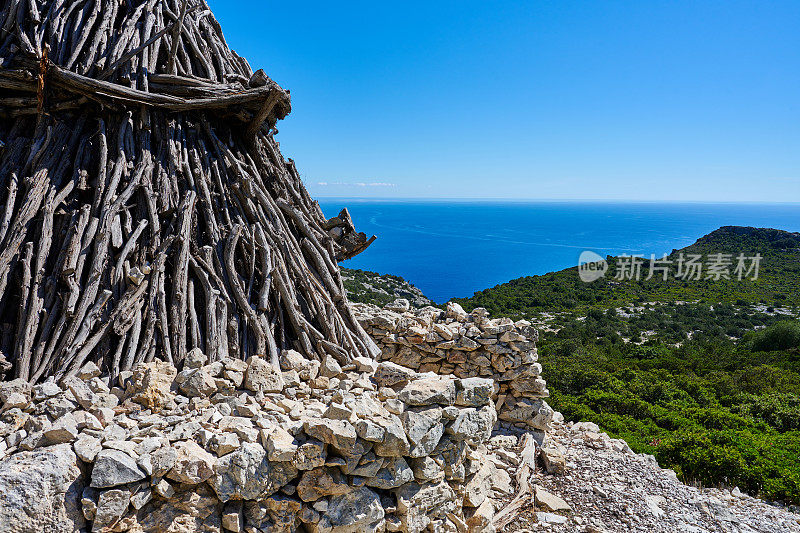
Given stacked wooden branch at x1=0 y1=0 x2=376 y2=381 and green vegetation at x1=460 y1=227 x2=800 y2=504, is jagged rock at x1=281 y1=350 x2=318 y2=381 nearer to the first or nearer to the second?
stacked wooden branch at x1=0 y1=0 x2=376 y2=381

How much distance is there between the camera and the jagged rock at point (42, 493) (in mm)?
3289

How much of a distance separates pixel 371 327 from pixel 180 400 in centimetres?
430

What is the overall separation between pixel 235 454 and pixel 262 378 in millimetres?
1719

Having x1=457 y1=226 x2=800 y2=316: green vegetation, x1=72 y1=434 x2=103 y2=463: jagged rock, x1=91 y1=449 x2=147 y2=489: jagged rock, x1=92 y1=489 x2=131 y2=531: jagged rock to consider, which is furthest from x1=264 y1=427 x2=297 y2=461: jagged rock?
x1=457 y1=226 x2=800 y2=316: green vegetation

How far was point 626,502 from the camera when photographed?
21.9ft

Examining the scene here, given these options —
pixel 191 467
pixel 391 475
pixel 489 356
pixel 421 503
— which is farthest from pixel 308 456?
pixel 489 356

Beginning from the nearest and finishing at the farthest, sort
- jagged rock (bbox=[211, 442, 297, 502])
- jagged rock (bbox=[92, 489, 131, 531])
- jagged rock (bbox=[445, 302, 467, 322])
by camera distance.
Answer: jagged rock (bbox=[92, 489, 131, 531]), jagged rock (bbox=[211, 442, 297, 502]), jagged rock (bbox=[445, 302, 467, 322])

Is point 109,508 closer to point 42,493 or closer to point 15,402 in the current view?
point 42,493

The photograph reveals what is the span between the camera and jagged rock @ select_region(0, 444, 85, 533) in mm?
3289

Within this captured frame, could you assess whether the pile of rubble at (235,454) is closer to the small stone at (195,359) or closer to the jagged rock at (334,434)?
the jagged rock at (334,434)

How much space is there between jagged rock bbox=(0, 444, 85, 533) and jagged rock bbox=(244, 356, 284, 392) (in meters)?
1.97

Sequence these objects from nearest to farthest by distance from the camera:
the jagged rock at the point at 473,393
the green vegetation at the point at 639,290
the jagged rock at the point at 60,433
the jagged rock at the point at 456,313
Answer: the jagged rock at the point at 60,433, the jagged rock at the point at 473,393, the jagged rock at the point at 456,313, the green vegetation at the point at 639,290

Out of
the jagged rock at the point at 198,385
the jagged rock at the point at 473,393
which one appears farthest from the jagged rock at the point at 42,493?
the jagged rock at the point at 473,393

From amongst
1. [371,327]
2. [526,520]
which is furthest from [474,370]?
[526,520]
